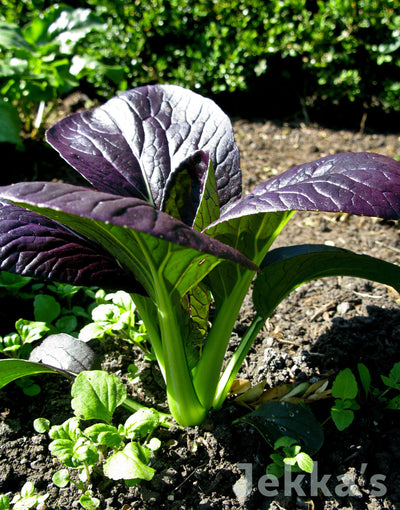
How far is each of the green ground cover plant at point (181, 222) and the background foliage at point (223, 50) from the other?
1.74 meters

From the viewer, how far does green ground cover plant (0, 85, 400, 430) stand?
1.00 m

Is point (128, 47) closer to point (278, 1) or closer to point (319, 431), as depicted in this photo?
point (278, 1)

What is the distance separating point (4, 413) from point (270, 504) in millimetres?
878

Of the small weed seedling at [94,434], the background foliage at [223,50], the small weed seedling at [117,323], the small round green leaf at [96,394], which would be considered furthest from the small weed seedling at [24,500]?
the background foliage at [223,50]

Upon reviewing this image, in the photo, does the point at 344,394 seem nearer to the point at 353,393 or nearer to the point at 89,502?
the point at 353,393

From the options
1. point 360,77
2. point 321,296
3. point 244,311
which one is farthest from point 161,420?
point 360,77

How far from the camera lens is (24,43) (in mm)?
3053

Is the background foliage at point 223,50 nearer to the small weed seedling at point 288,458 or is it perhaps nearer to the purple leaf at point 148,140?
the purple leaf at point 148,140

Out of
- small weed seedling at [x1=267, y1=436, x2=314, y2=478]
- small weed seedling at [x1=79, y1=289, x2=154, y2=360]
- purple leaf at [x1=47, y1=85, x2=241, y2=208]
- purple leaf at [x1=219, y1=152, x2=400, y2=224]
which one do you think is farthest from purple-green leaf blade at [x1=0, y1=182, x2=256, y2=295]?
small weed seedling at [x1=267, y1=436, x2=314, y2=478]

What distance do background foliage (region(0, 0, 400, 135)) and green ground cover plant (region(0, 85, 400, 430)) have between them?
1.74 meters

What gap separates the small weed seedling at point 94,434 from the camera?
1.22 metres

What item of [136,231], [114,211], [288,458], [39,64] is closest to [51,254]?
[136,231]

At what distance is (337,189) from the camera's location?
1.04 meters

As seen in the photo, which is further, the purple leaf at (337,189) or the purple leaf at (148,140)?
the purple leaf at (148,140)
